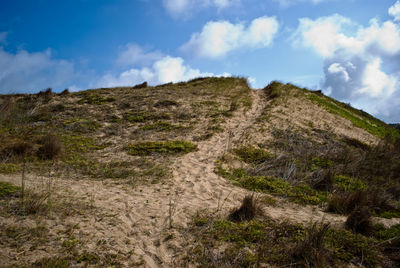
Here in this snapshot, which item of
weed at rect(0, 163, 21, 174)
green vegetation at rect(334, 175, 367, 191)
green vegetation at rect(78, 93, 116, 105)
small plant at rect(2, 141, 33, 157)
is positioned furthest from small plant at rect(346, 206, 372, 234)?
green vegetation at rect(78, 93, 116, 105)

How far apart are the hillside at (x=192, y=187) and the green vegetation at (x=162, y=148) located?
0.07 meters

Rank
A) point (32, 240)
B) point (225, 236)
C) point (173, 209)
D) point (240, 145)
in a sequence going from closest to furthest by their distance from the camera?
point (32, 240) → point (225, 236) → point (173, 209) → point (240, 145)

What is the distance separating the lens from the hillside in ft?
10.9

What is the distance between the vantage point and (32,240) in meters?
3.24

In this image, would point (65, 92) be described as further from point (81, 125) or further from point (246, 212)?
point (246, 212)

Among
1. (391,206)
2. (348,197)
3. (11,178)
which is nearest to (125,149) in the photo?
(11,178)

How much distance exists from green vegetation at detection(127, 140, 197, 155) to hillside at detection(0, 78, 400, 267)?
0.23 ft

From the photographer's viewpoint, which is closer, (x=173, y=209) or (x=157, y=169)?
(x=173, y=209)

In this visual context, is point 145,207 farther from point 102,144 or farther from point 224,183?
point 102,144

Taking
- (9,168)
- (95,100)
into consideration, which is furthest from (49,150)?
(95,100)

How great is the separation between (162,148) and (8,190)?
15.4 feet

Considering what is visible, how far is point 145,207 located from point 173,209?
1.85 feet

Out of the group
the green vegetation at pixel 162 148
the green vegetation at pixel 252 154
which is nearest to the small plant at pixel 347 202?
the green vegetation at pixel 252 154

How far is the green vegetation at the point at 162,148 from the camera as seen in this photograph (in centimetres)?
822
